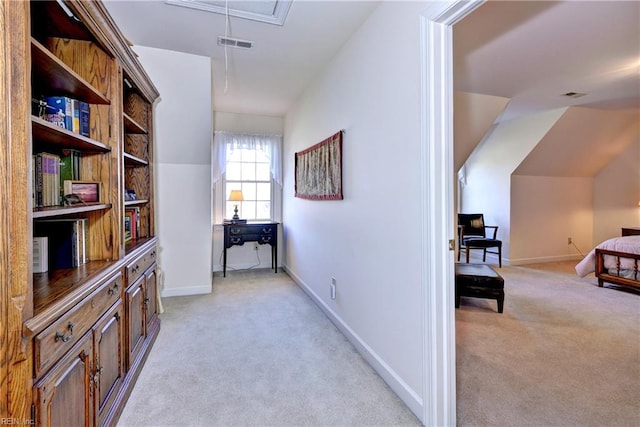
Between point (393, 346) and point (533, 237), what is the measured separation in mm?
4831

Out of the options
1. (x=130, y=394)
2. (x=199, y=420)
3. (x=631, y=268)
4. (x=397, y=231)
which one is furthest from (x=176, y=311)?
(x=631, y=268)

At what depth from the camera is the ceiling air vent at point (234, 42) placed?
2.54m

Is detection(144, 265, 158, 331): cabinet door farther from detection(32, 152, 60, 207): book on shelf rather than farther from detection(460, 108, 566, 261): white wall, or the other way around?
detection(460, 108, 566, 261): white wall

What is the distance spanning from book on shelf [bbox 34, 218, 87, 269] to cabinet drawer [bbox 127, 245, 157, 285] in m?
0.32

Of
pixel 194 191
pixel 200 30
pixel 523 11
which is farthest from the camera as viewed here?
pixel 194 191

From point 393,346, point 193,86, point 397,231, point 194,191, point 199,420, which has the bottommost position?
point 199,420

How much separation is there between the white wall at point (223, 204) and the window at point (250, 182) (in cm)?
13

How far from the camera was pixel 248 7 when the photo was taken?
2.12 metres

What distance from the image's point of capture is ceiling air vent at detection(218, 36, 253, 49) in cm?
254

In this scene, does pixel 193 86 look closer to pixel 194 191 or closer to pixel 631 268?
pixel 194 191

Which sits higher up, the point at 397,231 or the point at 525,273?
the point at 397,231

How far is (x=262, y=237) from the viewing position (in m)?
4.59

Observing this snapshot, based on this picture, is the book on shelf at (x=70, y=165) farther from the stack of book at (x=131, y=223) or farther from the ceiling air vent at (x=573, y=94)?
the ceiling air vent at (x=573, y=94)

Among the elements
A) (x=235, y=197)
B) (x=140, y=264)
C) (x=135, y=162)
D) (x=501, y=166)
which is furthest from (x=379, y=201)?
(x=501, y=166)
